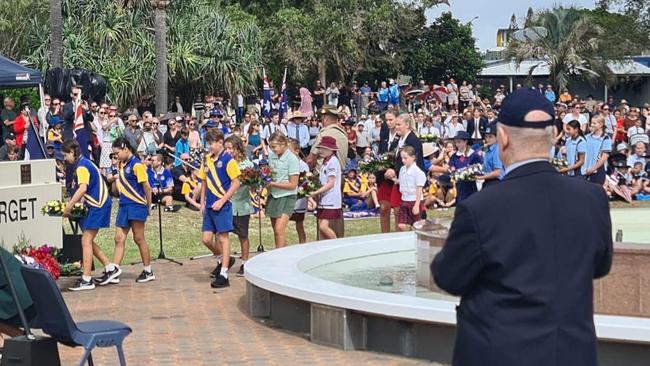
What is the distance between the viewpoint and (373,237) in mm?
15109

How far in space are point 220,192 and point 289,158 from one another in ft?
4.40

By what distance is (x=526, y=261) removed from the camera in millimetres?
4652

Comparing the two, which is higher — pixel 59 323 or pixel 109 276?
pixel 59 323

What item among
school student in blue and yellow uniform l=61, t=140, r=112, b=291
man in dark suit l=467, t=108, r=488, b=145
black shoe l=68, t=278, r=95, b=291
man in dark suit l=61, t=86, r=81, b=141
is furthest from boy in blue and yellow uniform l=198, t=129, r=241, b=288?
man in dark suit l=467, t=108, r=488, b=145

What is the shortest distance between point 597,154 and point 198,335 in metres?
12.9

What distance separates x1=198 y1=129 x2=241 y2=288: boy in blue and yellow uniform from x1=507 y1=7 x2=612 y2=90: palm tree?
41.2 metres

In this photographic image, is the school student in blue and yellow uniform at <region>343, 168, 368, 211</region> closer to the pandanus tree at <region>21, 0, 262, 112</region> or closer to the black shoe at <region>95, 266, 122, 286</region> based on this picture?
the black shoe at <region>95, 266, 122, 286</region>

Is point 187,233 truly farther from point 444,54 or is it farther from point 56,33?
point 444,54

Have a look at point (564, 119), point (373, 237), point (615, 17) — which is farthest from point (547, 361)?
point (615, 17)

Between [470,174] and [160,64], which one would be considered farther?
[160,64]

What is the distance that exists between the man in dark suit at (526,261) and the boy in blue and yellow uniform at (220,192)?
9.63 metres

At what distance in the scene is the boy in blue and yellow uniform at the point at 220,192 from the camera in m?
14.3

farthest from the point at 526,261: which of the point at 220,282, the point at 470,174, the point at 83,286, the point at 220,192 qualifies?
the point at 470,174

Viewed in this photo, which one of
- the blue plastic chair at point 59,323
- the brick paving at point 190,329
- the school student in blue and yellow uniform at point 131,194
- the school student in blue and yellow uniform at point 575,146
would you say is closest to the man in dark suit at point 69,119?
the brick paving at point 190,329
